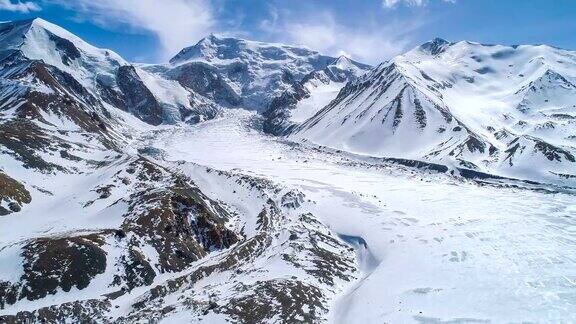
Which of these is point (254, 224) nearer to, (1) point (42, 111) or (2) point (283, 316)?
(2) point (283, 316)

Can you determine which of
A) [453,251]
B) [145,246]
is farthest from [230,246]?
[453,251]

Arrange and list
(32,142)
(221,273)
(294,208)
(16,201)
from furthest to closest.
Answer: (32,142)
(294,208)
(16,201)
(221,273)

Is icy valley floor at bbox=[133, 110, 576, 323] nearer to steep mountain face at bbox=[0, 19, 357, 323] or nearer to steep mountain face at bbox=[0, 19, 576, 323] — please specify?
steep mountain face at bbox=[0, 19, 576, 323]

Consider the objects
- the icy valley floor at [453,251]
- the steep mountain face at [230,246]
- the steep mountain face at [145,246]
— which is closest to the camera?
the icy valley floor at [453,251]

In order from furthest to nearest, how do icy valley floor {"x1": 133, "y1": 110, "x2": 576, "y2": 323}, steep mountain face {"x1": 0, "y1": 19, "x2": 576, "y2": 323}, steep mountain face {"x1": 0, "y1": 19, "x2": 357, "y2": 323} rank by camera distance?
1. steep mountain face {"x1": 0, "y1": 19, "x2": 576, "y2": 323}
2. steep mountain face {"x1": 0, "y1": 19, "x2": 357, "y2": 323}
3. icy valley floor {"x1": 133, "y1": 110, "x2": 576, "y2": 323}

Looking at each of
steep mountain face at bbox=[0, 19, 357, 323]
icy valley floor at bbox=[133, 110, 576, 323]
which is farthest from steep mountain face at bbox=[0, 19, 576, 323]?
icy valley floor at bbox=[133, 110, 576, 323]

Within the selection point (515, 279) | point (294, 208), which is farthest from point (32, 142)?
point (515, 279)

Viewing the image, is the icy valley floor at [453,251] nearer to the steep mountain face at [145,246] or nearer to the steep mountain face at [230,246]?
the steep mountain face at [230,246]

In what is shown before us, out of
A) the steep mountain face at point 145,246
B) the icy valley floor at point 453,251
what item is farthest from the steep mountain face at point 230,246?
the icy valley floor at point 453,251

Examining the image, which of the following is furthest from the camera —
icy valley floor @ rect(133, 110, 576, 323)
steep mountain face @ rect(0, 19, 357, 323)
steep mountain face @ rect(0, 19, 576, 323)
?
steep mountain face @ rect(0, 19, 576, 323)
